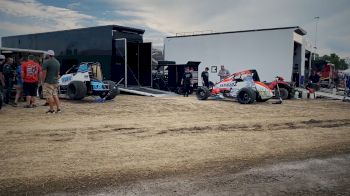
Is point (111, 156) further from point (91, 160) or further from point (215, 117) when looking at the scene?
point (215, 117)

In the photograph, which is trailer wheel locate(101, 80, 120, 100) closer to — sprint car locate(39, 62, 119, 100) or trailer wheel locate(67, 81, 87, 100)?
sprint car locate(39, 62, 119, 100)

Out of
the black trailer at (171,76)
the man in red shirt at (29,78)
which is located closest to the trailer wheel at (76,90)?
the man in red shirt at (29,78)

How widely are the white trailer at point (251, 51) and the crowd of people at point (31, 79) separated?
1432cm

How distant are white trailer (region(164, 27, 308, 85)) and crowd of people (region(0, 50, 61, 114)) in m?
14.3

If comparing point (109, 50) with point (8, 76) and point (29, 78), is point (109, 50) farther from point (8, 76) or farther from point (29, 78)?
point (29, 78)

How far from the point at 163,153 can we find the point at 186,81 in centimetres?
1236

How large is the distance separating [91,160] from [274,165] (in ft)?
9.01

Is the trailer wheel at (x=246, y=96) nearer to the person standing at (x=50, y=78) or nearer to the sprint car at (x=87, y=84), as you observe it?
the sprint car at (x=87, y=84)

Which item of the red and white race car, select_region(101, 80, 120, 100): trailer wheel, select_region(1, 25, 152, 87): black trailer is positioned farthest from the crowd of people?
the red and white race car

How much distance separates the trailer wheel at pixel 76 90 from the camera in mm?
12531

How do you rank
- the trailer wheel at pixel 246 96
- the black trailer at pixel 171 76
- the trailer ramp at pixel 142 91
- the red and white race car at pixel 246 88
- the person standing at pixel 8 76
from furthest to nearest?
the black trailer at pixel 171 76 → the trailer ramp at pixel 142 91 → the red and white race car at pixel 246 88 → the trailer wheel at pixel 246 96 → the person standing at pixel 8 76

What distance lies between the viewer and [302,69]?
22750 mm

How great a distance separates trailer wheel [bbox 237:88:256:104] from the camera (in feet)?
43.7

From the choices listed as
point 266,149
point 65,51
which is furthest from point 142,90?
point 266,149
